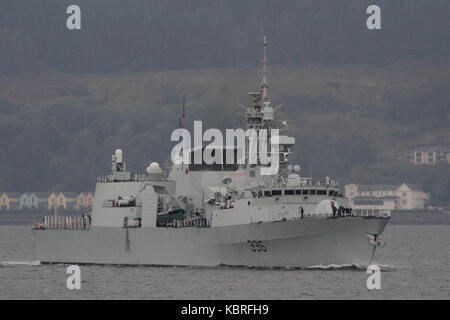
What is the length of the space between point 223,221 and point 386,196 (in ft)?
356

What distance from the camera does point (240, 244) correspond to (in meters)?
73.7

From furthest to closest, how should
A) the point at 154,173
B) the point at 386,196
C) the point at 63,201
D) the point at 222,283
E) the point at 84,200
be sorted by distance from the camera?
the point at 63,201
the point at 84,200
the point at 386,196
the point at 154,173
the point at 222,283

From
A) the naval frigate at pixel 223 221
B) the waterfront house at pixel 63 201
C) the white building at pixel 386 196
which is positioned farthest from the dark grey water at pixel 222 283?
the waterfront house at pixel 63 201

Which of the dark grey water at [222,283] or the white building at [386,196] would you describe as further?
the white building at [386,196]

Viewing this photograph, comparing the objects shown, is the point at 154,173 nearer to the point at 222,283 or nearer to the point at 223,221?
the point at 223,221

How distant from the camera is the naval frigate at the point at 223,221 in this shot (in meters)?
71.2

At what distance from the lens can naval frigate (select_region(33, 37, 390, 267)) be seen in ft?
234

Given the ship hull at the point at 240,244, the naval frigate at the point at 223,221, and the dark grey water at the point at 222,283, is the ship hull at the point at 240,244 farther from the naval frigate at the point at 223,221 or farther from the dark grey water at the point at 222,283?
the dark grey water at the point at 222,283

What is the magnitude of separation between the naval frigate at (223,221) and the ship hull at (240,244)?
0.17 ft

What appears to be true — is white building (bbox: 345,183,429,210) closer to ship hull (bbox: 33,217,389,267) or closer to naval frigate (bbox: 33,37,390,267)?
naval frigate (bbox: 33,37,390,267)

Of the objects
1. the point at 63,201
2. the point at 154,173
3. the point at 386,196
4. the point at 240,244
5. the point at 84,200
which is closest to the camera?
the point at 240,244

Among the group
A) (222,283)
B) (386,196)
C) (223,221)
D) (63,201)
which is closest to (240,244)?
(223,221)
